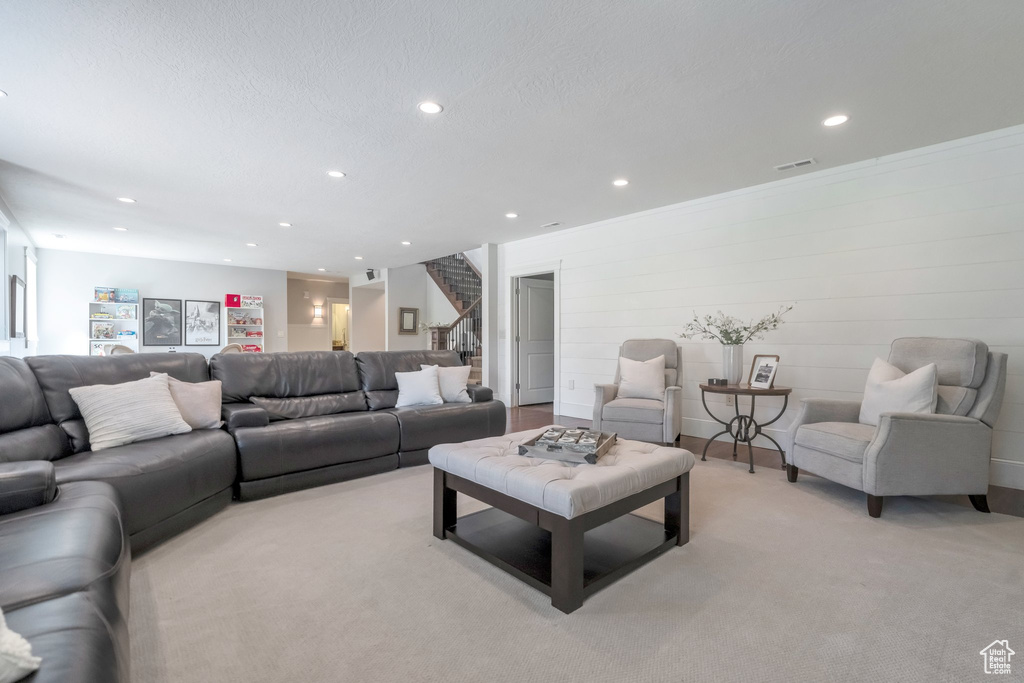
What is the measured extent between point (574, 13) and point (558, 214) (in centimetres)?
328

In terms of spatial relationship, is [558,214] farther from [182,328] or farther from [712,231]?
[182,328]

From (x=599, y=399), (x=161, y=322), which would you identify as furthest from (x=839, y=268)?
(x=161, y=322)

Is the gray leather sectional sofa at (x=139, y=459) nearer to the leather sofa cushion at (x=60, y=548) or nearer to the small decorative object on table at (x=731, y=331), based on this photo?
the leather sofa cushion at (x=60, y=548)

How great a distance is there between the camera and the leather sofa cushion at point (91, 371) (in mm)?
2613

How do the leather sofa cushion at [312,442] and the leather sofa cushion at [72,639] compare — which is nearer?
the leather sofa cushion at [72,639]

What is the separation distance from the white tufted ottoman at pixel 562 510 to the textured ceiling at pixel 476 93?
1976 millimetres

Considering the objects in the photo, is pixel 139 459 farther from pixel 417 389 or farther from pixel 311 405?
pixel 417 389

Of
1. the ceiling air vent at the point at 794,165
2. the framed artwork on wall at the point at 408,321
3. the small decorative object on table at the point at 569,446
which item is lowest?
the small decorative object on table at the point at 569,446

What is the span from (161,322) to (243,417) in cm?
683

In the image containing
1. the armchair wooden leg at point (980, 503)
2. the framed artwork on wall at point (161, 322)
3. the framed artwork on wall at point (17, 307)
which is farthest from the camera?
the framed artwork on wall at point (161, 322)

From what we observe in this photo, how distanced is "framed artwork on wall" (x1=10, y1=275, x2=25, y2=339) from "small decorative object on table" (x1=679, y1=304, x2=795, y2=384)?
7.19 metres

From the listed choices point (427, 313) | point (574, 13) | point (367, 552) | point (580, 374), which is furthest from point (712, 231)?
point (427, 313)

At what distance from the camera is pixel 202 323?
28.4 feet

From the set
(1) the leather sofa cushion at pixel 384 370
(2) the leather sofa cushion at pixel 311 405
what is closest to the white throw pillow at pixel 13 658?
(2) the leather sofa cushion at pixel 311 405
